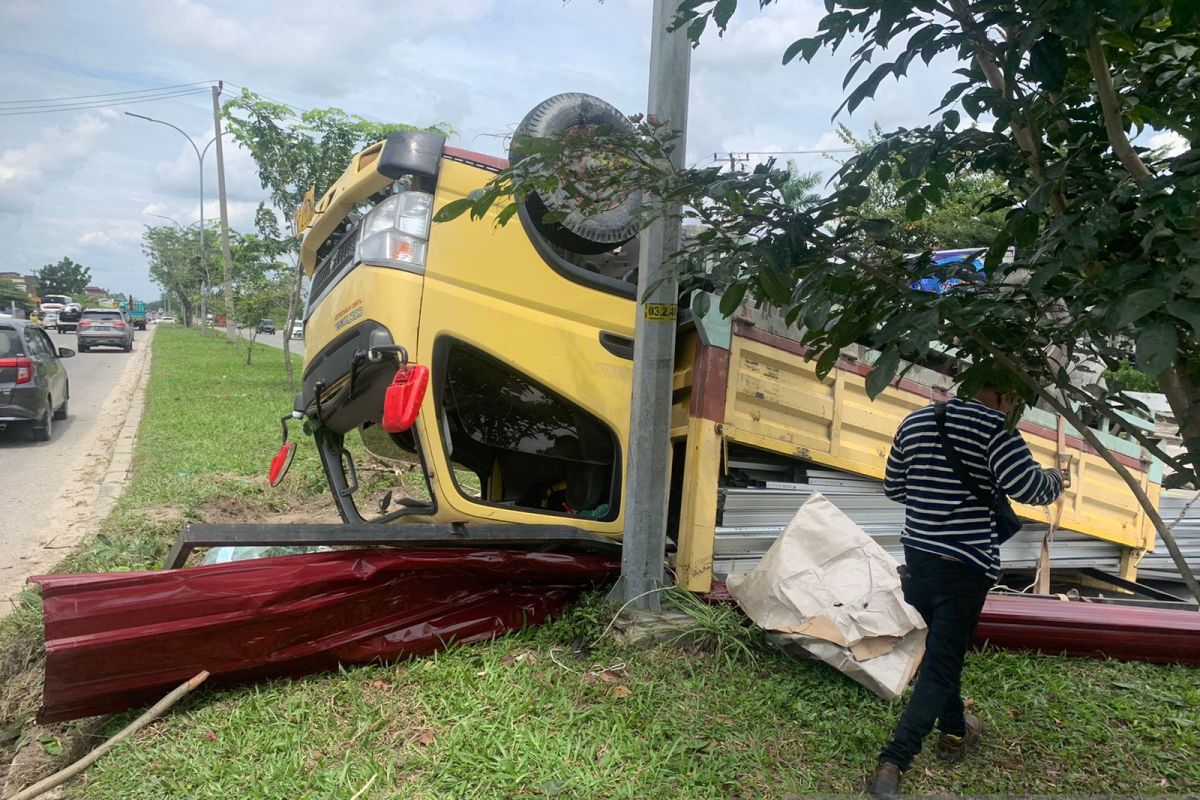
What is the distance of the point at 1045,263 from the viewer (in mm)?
1706

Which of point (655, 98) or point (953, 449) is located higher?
point (655, 98)

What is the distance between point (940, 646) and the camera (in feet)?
9.41

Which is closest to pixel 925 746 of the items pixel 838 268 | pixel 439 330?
pixel 838 268

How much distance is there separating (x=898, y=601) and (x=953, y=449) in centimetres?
78

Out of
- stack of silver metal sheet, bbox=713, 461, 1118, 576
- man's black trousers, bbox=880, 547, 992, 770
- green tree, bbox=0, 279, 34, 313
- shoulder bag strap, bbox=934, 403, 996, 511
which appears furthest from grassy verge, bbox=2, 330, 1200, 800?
green tree, bbox=0, 279, 34, 313

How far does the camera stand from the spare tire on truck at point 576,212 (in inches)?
150

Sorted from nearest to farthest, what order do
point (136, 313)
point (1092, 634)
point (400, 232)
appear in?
point (400, 232), point (1092, 634), point (136, 313)

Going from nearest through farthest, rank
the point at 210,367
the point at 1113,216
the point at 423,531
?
the point at 1113,216, the point at 423,531, the point at 210,367

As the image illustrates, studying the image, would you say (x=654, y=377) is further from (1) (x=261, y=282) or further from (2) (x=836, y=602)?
(1) (x=261, y=282)

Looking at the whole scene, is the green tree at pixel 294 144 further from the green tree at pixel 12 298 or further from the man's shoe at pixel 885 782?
the green tree at pixel 12 298

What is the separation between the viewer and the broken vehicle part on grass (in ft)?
9.80

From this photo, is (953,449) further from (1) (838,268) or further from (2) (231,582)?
(2) (231,582)

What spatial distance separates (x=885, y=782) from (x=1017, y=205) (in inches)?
73.4

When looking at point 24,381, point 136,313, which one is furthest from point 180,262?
point 24,381
